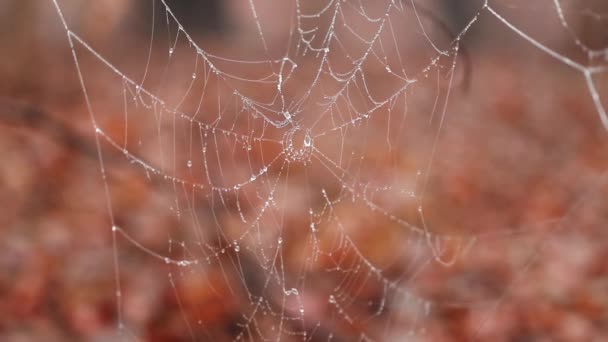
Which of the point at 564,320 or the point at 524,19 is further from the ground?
the point at 524,19

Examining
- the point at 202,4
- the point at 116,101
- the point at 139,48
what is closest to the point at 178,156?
the point at 116,101

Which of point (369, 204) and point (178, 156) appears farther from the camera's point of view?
point (178, 156)

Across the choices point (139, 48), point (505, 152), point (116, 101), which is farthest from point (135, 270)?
point (139, 48)

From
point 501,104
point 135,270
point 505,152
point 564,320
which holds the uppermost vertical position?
point 501,104

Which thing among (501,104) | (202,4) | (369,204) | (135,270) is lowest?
(135,270)

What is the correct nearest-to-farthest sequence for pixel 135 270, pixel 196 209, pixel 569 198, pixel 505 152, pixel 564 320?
pixel 564 320
pixel 135 270
pixel 196 209
pixel 569 198
pixel 505 152

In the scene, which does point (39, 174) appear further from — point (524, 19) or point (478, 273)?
point (524, 19)

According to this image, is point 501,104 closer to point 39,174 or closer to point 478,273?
point 478,273

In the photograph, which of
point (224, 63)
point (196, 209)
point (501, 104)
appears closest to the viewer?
point (196, 209)

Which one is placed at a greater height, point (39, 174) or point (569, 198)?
point (569, 198)

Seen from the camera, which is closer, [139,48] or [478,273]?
[478,273]
